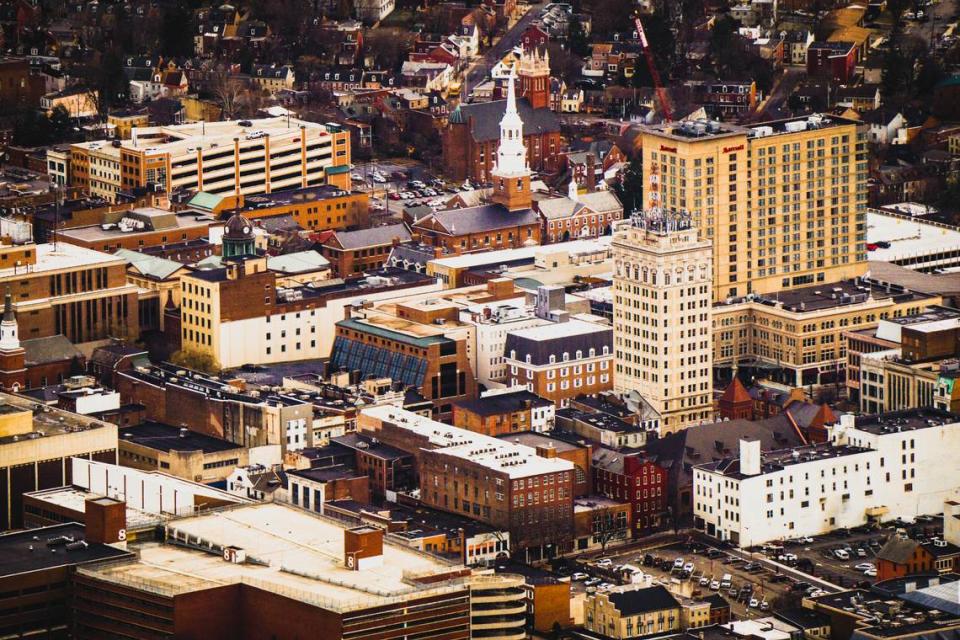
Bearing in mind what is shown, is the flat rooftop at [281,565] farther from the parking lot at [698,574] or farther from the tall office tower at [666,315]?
the tall office tower at [666,315]

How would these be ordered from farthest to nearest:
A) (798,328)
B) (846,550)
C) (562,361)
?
(798,328), (562,361), (846,550)

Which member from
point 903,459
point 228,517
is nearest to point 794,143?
point 903,459

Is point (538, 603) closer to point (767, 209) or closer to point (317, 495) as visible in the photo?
point (317, 495)

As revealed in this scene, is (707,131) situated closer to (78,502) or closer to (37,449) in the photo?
(37,449)

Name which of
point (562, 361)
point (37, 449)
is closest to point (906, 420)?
point (562, 361)

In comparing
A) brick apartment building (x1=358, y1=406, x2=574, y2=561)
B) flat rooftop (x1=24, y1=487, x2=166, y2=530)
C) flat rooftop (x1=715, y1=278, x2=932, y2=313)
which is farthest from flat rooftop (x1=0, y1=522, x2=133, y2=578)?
flat rooftop (x1=715, y1=278, x2=932, y2=313)
